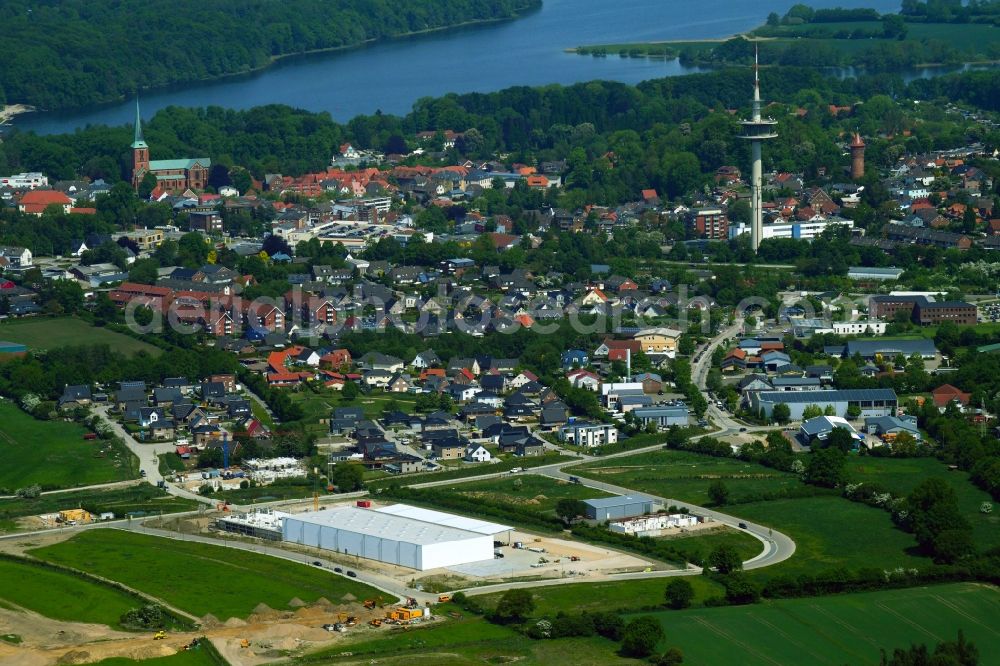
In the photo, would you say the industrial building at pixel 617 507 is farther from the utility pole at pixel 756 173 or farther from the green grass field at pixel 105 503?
the utility pole at pixel 756 173

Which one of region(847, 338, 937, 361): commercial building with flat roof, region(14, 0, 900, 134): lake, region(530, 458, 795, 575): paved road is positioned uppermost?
region(14, 0, 900, 134): lake

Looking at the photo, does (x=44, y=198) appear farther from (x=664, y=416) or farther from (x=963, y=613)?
(x=963, y=613)

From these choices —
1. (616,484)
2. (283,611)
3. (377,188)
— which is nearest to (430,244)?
(377,188)

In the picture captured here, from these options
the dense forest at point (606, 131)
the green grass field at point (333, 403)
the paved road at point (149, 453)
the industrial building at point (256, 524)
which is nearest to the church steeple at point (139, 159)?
the dense forest at point (606, 131)

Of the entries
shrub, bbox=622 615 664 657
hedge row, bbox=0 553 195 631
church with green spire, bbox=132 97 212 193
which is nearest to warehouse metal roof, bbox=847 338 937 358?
shrub, bbox=622 615 664 657

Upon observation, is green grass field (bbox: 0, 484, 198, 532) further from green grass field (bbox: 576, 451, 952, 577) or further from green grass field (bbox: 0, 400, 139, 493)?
green grass field (bbox: 576, 451, 952, 577)
